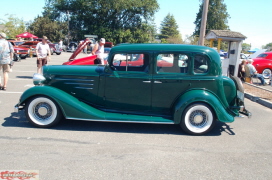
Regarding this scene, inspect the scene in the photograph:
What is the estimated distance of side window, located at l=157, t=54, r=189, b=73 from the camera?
5.05 meters

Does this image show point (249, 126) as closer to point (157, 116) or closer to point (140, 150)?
point (157, 116)

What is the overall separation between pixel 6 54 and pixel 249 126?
23.7 feet

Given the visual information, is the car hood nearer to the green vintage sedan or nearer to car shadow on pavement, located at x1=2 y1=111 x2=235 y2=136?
the green vintage sedan

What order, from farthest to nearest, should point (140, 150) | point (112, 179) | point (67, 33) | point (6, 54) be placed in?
point (67, 33) → point (6, 54) → point (140, 150) → point (112, 179)

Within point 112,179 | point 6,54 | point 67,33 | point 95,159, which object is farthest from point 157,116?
point 67,33

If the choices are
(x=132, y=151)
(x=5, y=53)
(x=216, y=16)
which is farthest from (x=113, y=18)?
(x=132, y=151)

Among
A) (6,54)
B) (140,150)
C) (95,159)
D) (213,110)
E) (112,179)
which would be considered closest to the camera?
(112,179)

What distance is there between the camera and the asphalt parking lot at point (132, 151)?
3.45m

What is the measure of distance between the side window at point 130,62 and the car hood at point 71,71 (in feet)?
1.15

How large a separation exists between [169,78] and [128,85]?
0.83 m

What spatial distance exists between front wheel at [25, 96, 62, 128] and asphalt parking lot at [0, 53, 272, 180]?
0.51 feet

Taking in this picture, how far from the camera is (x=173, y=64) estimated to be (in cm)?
509

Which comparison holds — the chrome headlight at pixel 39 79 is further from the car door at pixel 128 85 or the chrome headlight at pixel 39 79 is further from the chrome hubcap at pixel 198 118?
the chrome hubcap at pixel 198 118

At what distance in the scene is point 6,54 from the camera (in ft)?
25.9
